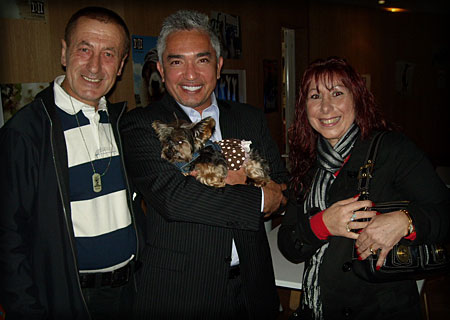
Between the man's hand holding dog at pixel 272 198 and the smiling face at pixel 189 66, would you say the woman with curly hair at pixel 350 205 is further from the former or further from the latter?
the smiling face at pixel 189 66

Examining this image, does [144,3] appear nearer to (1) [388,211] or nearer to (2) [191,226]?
(2) [191,226]

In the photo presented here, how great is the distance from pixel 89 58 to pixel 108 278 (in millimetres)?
1263

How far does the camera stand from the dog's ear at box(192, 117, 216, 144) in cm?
240

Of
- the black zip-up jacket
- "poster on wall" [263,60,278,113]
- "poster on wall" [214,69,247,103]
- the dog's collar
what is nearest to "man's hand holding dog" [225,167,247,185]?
the dog's collar

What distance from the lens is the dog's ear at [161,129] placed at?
89.0 inches

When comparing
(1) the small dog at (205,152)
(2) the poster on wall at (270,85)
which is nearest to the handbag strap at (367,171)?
(1) the small dog at (205,152)

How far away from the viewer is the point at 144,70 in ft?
12.7

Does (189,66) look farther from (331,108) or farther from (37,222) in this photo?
(37,222)

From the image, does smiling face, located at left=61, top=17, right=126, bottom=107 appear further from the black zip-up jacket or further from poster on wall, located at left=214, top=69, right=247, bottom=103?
poster on wall, located at left=214, top=69, right=247, bottom=103

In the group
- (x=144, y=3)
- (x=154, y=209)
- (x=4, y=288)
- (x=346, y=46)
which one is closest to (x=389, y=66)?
(x=346, y=46)

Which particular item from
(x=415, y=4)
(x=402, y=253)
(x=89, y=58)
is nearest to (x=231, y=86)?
(x=89, y=58)

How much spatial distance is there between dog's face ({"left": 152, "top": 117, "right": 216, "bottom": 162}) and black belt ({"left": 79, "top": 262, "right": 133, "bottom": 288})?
703 millimetres

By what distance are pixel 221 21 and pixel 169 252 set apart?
4038 mm

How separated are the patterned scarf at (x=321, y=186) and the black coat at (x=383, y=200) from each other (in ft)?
0.21
